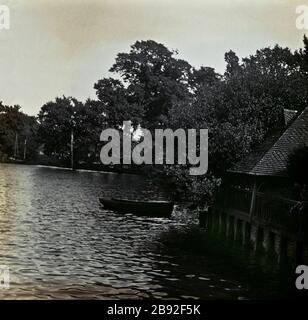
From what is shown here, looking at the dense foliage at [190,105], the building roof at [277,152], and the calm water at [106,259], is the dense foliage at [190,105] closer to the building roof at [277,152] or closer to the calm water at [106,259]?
the building roof at [277,152]

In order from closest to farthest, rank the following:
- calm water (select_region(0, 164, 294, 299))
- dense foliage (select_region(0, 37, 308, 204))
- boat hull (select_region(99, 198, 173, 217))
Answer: calm water (select_region(0, 164, 294, 299)) → dense foliage (select_region(0, 37, 308, 204)) → boat hull (select_region(99, 198, 173, 217))

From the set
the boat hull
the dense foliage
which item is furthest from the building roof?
the boat hull

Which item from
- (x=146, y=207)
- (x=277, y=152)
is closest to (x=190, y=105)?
(x=146, y=207)

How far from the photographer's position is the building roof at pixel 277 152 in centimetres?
2829

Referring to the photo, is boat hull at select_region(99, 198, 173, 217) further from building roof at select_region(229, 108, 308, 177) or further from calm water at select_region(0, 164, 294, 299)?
building roof at select_region(229, 108, 308, 177)

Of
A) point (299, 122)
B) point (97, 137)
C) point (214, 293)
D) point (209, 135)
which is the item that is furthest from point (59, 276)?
point (97, 137)

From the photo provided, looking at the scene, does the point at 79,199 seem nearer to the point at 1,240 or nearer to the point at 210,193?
the point at 210,193

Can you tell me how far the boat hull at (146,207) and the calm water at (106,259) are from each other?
91cm

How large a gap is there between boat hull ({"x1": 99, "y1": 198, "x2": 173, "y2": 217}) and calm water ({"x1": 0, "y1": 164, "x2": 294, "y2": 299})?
912 mm

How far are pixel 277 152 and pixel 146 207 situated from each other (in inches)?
607

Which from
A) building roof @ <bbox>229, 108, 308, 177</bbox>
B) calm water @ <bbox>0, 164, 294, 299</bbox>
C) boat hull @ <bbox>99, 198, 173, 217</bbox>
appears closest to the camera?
calm water @ <bbox>0, 164, 294, 299</bbox>

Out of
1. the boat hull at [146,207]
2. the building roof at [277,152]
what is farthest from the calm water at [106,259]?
the building roof at [277,152]

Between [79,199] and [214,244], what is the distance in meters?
26.4

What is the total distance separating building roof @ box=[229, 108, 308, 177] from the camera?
28.3 meters
